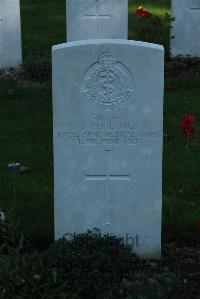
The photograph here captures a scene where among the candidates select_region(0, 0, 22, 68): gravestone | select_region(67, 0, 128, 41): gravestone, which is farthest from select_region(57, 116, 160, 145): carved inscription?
select_region(0, 0, 22, 68): gravestone

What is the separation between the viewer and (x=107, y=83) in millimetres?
4883

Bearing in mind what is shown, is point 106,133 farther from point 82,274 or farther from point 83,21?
point 83,21

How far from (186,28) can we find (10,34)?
236 cm

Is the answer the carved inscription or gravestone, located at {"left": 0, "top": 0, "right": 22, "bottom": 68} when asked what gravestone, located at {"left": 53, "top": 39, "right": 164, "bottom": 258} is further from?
gravestone, located at {"left": 0, "top": 0, "right": 22, "bottom": 68}

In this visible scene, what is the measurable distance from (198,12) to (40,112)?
318 centimetres

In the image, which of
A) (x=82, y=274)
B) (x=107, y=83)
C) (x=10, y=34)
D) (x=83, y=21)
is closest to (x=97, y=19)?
(x=83, y=21)

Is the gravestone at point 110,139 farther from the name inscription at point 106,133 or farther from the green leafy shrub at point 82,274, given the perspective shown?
the green leafy shrub at point 82,274

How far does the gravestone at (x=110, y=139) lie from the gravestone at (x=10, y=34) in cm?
560

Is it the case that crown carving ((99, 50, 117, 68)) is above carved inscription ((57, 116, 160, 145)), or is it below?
above

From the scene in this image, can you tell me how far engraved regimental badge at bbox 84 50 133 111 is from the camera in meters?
4.84

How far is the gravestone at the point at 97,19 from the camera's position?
10.1 metres

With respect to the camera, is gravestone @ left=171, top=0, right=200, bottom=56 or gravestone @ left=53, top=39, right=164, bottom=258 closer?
gravestone @ left=53, top=39, right=164, bottom=258

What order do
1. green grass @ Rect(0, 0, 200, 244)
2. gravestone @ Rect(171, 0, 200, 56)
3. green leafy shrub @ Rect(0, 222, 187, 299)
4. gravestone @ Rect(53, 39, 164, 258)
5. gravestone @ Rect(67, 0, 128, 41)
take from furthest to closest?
gravestone @ Rect(171, 0, 200, 56) < gravestone @ Rect(67, 0, 128, 41) < green grass @ Rect(0, 0, 200, 244) < gravestone @ Rect(53, 39, 164, 258) < green leafy shrub @ Rect(0, 222, 187, 299)

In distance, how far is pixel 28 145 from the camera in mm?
7508
